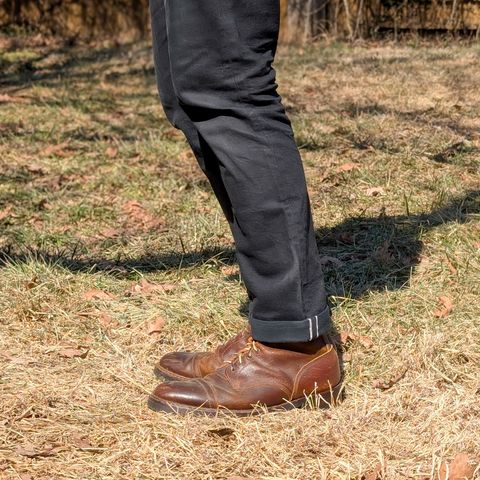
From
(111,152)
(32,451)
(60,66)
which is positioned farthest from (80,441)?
(60,66)

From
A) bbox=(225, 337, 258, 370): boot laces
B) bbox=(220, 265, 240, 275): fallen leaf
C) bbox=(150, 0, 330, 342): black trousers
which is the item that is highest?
bbox=(150, 0, 330, 342): black trousers

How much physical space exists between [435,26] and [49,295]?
7683 millimetres

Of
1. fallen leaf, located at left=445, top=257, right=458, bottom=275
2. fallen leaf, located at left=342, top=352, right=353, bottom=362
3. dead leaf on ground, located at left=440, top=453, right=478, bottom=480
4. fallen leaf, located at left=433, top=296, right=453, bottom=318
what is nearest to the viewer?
dead leaf on ground, located at left=440, top=453, right=478, bottom=480

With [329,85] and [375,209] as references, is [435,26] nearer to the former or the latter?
[329,85]

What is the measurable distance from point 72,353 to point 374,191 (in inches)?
76.0

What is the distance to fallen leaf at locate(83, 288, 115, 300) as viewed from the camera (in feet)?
10.8

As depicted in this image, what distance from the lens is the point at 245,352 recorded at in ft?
8.13

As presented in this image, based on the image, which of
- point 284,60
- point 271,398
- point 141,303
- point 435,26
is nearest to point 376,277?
point 141,303

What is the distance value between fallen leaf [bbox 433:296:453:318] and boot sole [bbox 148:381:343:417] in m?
0.61

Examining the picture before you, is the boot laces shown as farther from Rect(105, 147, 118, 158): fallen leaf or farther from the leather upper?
Rect(105, 147, 118, 158): fallen leaf

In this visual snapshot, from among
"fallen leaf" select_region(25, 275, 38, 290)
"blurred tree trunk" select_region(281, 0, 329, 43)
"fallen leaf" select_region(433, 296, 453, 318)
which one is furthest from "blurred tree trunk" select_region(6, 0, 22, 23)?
"fallen leaf" select_region(433, 296, 453, 318)

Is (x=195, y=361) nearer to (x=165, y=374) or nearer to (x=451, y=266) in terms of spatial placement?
(x=165, y=374)

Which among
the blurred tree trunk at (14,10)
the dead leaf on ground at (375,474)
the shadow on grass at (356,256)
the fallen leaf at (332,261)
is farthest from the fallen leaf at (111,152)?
the blurred tree trunk at (14,10)

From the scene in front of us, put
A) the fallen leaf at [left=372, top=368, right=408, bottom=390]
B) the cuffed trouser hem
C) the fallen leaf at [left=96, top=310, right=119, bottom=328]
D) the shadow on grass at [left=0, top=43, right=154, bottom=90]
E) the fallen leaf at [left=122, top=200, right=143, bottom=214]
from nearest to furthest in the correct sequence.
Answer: the cuffed trouser hem, the fallen leaf at [left=372, top=368, right=408, bottom=390], the fallen leaf at [left=96, top=310, right=119, bottom=328], the fallen leaf at [left=122, top=200, right=143, bottom=214], the shadow on grass at [left=0, top=43, right=154, bottom=90]
